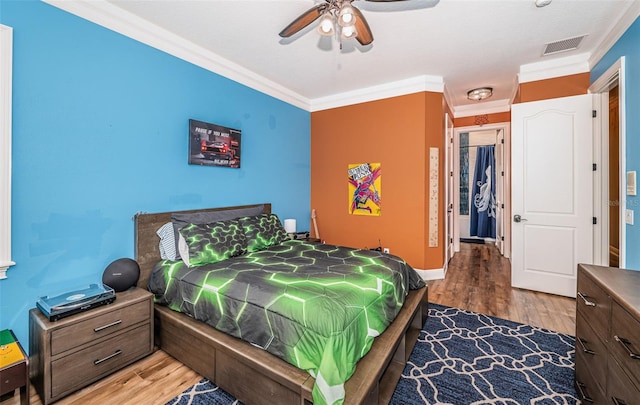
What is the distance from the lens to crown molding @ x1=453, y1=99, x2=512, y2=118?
191 inches

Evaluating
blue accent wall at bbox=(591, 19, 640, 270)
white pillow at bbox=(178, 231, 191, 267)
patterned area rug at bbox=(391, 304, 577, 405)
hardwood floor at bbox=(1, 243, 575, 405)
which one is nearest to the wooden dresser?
patterned area rug at bbox=(391, 304, 577, 405)

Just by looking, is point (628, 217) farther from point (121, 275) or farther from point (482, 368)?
point (121, 275)

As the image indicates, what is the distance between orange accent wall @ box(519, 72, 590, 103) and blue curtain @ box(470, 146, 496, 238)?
11.8 ft

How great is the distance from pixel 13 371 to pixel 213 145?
2.32 meters

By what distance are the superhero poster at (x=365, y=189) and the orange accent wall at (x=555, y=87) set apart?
204 cm

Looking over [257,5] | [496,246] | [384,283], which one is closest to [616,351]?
[384,283]

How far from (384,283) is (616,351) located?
1167 millimetres

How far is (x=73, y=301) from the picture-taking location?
1839 millimetres

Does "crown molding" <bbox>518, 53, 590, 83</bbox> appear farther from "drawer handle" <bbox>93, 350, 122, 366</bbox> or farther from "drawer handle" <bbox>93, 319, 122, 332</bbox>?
"drawer handle" <bbox>93, 350, 122, 366</bbox>

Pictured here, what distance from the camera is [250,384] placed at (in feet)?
5.40

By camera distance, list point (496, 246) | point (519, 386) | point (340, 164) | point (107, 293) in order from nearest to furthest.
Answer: point (519, 386) < point (107, 293) < point (340, 164) < point (496, 246)

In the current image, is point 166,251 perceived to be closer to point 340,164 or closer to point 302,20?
point 302,20

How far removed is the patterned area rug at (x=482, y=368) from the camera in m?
1.75

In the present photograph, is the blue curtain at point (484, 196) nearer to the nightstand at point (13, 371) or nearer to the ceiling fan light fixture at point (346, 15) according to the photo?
the ceiling fan light fixture at point (346, 15)
